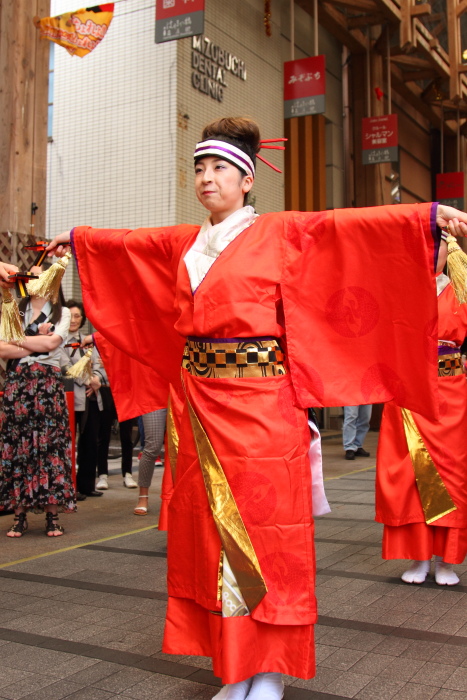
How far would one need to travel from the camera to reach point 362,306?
2.56 metres

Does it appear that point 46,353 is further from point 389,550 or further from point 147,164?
point 147,164

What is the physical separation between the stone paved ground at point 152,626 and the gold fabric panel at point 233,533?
0.45m

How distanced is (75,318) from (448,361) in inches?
134

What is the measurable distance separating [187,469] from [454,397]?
6.46 ft

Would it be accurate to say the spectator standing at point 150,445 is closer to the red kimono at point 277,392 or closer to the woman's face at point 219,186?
the red kimono at point 277,392

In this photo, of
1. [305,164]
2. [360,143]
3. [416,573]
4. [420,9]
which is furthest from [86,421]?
[420,9]

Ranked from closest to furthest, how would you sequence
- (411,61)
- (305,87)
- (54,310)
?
(54,310) → (305,87) → (411,61)

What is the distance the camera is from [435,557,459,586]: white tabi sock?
12.3ft

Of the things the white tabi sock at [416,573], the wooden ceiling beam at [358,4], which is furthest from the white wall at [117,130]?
the white tabi sock at [416,573]

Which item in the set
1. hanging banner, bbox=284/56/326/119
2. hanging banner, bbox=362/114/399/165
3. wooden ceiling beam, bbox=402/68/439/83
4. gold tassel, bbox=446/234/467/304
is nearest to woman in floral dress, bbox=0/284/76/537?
gold tassel, bbox=446/234/467/304

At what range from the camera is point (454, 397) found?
3930 millimetres

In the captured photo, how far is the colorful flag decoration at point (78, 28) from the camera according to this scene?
6.21 meters

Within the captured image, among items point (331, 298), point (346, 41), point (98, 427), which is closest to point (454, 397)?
point (331, 298)

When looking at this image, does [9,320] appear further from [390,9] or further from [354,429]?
[390,9]
